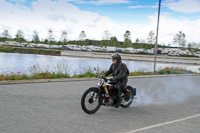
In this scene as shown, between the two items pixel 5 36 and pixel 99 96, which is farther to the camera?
pixel 5 36

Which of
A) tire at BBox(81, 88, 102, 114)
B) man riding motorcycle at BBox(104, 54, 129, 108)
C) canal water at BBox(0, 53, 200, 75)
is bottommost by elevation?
canal water at BBox(0, 53, 200, 75)

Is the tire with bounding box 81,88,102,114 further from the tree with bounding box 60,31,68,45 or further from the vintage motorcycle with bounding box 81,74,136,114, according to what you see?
the tree with bounding box 60,31,68,45

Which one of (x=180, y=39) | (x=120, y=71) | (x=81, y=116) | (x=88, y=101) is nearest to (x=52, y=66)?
(x=120, y=71)

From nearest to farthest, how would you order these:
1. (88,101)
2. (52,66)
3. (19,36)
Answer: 1. (88,101)
2. (52,66)
3. (19,36)

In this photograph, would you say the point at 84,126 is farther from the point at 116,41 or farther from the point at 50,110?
the point at 116,41

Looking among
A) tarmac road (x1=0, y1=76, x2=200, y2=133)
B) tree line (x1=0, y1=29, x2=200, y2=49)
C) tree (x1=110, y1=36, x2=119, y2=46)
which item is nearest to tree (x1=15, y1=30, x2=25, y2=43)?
tree line (x1=0, y1=29, x2=200, y2=49)

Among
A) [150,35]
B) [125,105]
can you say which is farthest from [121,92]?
[150,35]

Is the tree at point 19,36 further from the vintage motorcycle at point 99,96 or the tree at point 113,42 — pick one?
the vintage motorcycle at point 99,96

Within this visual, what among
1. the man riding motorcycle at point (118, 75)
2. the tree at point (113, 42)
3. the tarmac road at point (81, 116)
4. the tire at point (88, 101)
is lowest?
the tarmac road at point (81, 116)

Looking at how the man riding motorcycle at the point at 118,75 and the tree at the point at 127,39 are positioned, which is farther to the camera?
the tree at the point at 127,39

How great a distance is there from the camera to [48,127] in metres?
5.33

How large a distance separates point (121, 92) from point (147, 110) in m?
1.04

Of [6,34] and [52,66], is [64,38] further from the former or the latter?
[52,66]

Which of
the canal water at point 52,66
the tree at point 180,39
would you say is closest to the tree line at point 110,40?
the tree at point 180,39
